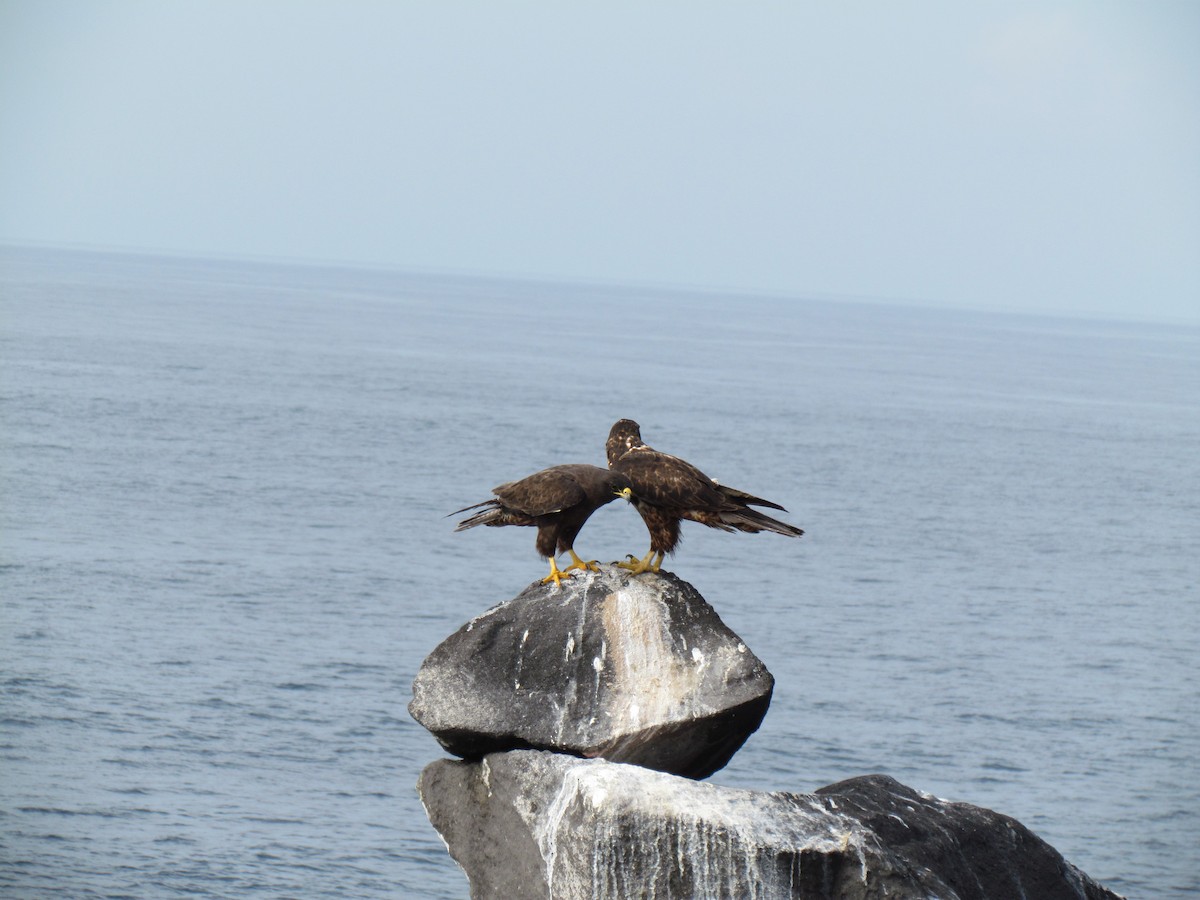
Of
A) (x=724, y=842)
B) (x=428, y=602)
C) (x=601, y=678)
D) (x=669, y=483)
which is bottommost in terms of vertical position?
Answer: (x=428, y=602)

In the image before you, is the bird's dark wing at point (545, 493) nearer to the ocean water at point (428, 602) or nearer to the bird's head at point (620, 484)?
the bird's head at point (620, 484)

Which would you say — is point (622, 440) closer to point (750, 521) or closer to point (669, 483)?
point (669, 483)

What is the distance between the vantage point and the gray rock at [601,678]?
40.5 feet

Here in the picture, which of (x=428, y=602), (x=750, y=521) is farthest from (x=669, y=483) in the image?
(x=428, y=602)

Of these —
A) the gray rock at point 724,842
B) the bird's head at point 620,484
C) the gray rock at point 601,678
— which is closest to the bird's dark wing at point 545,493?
the bird's head at point 620,484

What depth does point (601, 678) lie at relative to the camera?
12484 mm

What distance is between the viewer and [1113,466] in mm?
95625

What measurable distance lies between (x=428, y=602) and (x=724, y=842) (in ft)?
139

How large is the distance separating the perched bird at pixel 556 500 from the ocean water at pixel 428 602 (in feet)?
71.8

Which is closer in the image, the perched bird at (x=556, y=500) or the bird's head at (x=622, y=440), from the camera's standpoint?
the perched bird at (x=556, y=500)

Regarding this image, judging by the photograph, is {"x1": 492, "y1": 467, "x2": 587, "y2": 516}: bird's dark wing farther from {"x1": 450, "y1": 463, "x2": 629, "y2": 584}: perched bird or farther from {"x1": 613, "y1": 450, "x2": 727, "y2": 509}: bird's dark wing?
{"x1": 613, "y1": 450, "x2": 727, "y2": 509}: bird's dark wing

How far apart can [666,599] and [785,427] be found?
85.6 metres

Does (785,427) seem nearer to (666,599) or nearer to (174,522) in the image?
(174,522)

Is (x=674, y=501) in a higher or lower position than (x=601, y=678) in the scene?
higher
